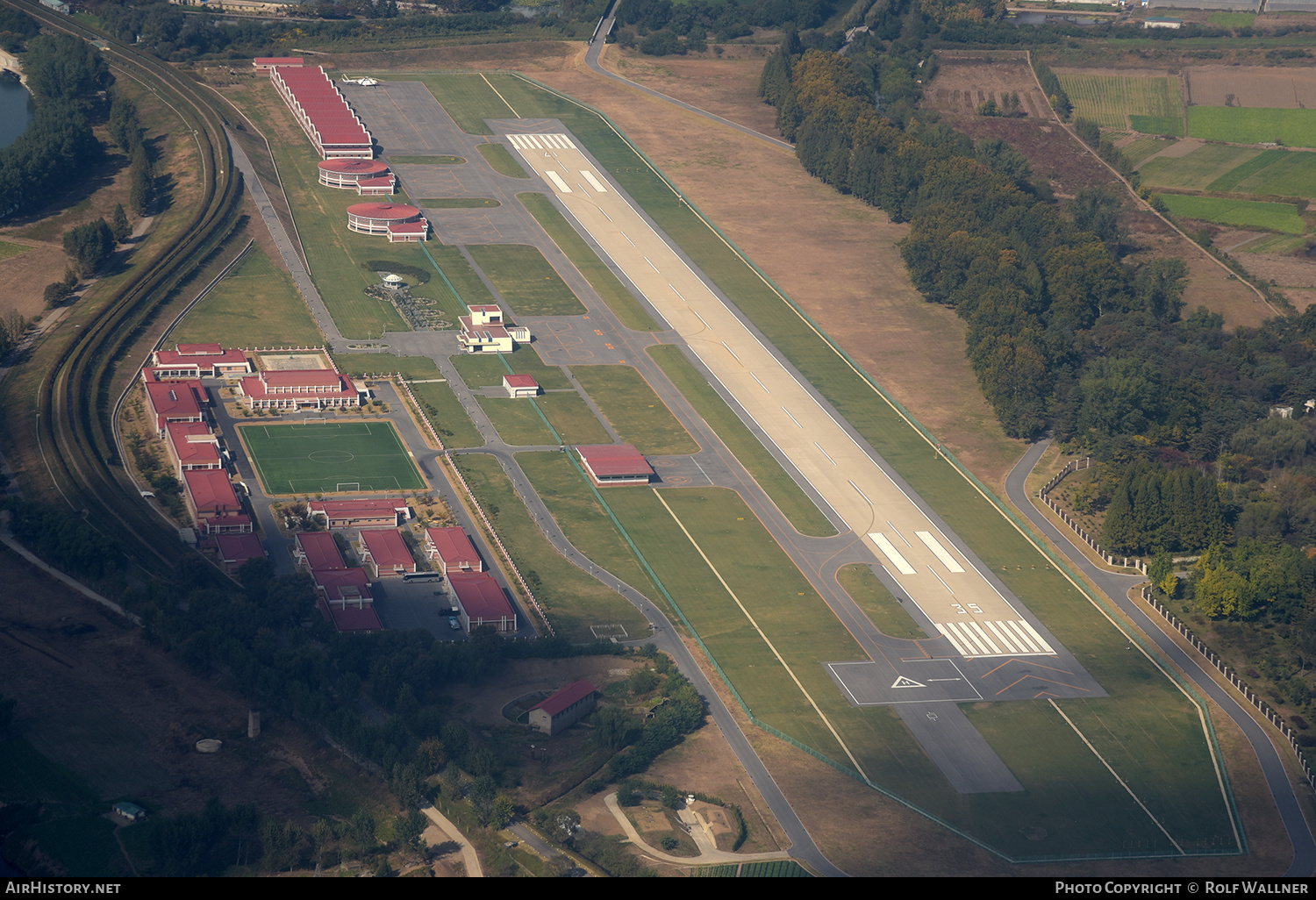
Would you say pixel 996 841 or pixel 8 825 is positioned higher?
pixel 8 825

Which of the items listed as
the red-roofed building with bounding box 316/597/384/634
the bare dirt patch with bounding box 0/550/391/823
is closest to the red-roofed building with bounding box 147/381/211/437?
the bare dirt patch with bounding box 0/550/391/823

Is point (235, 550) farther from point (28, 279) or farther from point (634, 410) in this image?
point (28, 279)

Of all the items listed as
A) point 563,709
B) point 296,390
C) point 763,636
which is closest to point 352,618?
point 563,709

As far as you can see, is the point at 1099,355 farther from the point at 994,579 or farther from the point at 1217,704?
the point at 1217,704

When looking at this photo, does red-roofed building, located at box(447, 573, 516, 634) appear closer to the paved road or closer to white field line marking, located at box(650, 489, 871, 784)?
white field line marking, located at box(650, 489, 871, 784)

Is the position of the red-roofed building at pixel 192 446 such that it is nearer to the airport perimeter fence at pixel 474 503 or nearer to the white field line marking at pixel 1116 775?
the airport perimeter fence at pixel 474 503

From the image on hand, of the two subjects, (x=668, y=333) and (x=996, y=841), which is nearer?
(x=996, y=841)

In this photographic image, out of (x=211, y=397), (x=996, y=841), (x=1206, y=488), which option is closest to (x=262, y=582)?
(x=211, y=397)
